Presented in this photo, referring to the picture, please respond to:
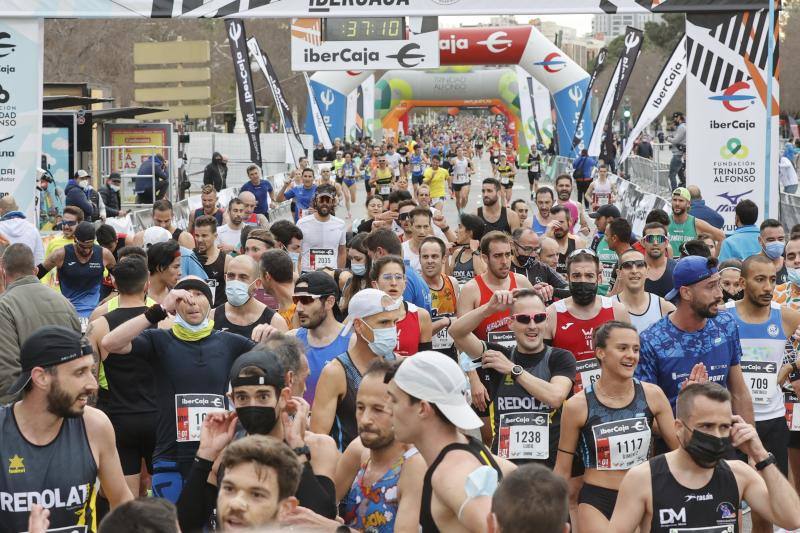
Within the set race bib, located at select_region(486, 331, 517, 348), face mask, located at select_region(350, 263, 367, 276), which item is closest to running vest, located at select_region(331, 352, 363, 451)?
race bib, located at select_region(486, 331, 517, 348)

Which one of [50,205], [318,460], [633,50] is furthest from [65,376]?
[633,50]

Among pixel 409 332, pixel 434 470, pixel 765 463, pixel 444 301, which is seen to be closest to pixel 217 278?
pixel 444 301

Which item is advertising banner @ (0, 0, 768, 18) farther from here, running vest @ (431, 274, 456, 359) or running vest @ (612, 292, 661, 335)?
running vest @ (612, 292, 661, 335)

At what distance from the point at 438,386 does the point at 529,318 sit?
2680mm

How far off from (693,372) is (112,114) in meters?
25.8

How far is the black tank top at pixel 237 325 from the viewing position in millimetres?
7008

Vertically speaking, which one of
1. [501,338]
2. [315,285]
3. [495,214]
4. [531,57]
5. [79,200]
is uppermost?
[531,57]

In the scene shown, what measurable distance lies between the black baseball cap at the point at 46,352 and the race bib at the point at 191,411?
1629mm

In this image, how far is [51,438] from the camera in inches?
177

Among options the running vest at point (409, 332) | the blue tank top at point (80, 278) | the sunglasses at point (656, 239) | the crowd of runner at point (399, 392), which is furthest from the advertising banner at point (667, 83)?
the running vest at point (409, 332)

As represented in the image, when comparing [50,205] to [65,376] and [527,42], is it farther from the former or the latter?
[527,42]

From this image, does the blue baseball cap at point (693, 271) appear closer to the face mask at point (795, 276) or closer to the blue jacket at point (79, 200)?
the face mask at point (795, 276)

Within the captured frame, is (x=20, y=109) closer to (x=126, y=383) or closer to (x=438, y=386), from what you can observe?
(x=126, y=383)

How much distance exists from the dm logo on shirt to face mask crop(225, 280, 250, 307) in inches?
105
